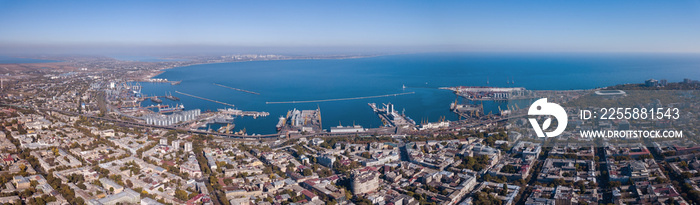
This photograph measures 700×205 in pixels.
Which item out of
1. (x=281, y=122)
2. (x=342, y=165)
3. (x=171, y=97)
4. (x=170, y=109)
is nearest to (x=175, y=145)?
(x=342, y=165)

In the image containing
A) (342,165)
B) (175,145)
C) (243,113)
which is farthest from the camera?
(243,113)

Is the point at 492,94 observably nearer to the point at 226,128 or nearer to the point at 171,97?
the point at 226,128

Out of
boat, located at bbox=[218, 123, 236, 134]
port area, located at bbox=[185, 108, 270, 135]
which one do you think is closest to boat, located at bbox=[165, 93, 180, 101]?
port area, located at bbox=[185, 108, 270, 135]

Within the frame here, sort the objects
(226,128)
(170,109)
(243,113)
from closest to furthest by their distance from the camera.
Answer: (226,128)
(243,113)
(170,109)

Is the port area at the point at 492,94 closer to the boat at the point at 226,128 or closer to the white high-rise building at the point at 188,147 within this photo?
the boat at the point at 226,128

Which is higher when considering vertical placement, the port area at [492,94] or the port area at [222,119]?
the port area at [492,94]

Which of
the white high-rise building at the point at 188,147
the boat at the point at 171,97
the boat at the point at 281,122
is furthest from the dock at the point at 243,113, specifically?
the white high-rise building at the point at 188,147

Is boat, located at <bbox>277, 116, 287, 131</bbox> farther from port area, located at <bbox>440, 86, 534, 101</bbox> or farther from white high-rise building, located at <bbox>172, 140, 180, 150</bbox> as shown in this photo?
port area, located at <bbox>440, 86, 534, 101</bbox>

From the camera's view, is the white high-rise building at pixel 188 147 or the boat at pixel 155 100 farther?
the boat at pixel 155 100
